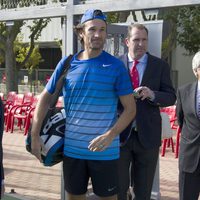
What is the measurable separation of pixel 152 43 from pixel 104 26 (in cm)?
167

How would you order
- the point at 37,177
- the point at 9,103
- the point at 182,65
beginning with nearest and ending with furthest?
the point at 37,177, the point at 9,103, the point at 182,65

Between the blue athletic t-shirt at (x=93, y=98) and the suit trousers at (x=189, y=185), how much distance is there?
3.54 ft

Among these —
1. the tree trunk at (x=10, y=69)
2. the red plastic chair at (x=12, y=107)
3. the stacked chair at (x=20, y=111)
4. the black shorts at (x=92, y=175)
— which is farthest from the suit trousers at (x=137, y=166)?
the tree trunk at (x=10, y=69)

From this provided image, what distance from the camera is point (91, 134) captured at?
9.98 feet

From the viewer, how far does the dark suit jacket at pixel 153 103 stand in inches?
147

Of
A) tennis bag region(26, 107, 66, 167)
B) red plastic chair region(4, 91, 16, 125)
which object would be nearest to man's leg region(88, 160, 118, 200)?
tennis bag region(26, 107, 66, 167)

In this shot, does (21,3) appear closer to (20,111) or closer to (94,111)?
(94,111)

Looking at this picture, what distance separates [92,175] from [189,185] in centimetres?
120

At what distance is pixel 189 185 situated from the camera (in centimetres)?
392

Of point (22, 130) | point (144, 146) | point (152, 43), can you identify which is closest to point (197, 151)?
point (144, 146)

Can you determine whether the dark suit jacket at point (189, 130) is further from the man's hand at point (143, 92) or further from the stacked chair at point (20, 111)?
the stacked chair at point (20, 111)

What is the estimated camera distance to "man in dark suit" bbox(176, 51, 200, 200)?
12.2 feet

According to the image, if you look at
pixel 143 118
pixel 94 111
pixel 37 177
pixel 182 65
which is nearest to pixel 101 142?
pixel 94 111

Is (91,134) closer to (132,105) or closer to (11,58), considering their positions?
(132,105)
